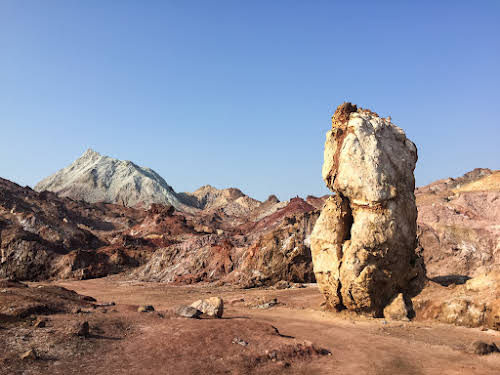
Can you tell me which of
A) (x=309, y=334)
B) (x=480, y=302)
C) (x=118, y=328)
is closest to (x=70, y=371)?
(x=118, y=328)

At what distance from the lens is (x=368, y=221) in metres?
14.6

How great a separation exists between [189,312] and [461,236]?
60.1 ft

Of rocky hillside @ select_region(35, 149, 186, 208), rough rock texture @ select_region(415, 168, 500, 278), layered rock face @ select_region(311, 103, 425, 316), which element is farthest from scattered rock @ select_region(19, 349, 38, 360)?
rocky hillside @ select_region(35, 149, 186, 208)

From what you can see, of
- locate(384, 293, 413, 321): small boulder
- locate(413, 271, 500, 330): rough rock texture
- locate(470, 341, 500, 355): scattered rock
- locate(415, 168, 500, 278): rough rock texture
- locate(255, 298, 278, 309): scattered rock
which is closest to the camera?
locate(470, 341, 500, 355): scattered rock

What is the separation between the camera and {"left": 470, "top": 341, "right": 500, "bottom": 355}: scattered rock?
919 cm

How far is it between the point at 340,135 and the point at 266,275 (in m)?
12.3

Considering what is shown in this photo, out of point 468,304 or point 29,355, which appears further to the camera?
point 468,304

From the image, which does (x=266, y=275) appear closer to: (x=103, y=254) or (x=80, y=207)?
(x=103, y=254)

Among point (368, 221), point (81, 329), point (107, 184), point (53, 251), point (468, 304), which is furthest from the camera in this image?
point (107, 184)

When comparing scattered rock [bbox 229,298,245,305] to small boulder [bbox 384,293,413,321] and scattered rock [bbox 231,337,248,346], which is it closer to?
small boulder [bbox 384,293,413,321]

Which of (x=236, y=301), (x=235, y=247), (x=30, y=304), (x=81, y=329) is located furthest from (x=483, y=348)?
(x=235, y=247)

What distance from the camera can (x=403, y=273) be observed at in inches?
579

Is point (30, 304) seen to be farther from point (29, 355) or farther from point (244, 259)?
point (244, 259)

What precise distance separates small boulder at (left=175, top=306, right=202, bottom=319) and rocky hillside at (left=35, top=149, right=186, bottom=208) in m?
101
